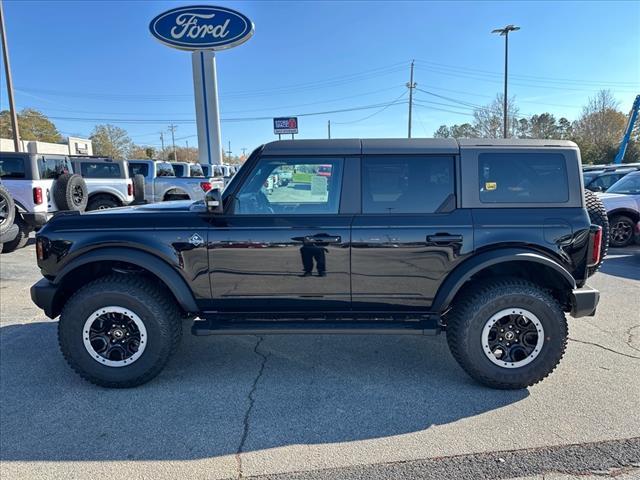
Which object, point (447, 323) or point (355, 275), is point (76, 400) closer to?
point (355, 275)

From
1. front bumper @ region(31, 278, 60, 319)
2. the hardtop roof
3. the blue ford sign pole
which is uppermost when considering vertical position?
the blue ford sign pole

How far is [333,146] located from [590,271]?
7.66 ft

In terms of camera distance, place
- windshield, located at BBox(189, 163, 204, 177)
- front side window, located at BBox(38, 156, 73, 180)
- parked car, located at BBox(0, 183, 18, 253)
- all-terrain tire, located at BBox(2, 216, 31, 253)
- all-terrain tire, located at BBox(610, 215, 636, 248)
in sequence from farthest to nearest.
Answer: windshield, located at BBox(189, 163, 204, 177)
front side window, located at BBox(38, 156, 73, 180)
all-terrain tire, located at BBox(610, 215, 636, 248)
all-terrain tire, located at BBox(2, 216, 31, 253)
parked car, located at BBox(0, 183, 18, 253)

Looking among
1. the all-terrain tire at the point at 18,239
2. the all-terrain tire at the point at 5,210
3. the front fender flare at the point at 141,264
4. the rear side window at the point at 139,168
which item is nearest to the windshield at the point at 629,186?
the front fender flare at the point at 141,264

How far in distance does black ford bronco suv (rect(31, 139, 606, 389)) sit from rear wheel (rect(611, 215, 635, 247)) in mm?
6766

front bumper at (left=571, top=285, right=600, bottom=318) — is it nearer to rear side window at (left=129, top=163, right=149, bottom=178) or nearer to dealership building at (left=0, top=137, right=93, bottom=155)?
rear side window at (left=129, top=163, right=149, bottom=178)

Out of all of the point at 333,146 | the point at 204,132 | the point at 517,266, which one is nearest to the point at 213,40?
the point at 204,132

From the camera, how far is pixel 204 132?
1616 centimetres

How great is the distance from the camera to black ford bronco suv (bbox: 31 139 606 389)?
3.02 meters

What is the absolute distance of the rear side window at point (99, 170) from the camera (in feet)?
35.9

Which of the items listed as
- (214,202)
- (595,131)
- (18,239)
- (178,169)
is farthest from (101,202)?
(595,131)

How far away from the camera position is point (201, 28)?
1518 centimetres

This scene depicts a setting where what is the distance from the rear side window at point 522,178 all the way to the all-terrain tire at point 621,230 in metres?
7.01

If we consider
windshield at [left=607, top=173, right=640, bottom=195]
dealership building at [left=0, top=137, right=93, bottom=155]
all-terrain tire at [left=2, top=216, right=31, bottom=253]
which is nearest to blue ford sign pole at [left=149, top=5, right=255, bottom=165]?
all-terrain tire at [left=2, top=216, right=31, bottom=253]
